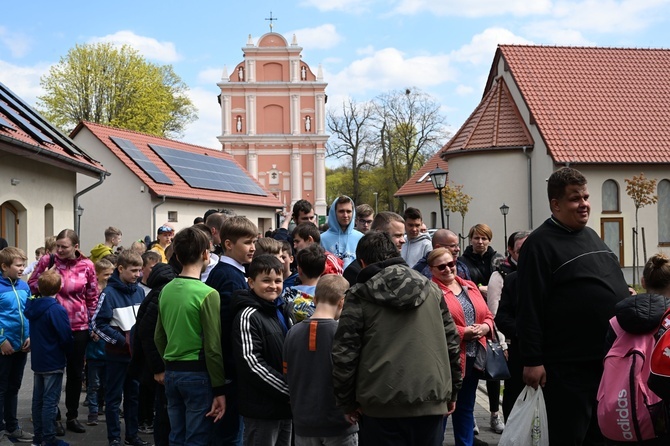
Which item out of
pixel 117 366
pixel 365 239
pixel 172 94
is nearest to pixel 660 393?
pixel 365 239

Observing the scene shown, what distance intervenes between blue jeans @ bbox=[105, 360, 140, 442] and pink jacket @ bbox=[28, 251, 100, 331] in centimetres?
88

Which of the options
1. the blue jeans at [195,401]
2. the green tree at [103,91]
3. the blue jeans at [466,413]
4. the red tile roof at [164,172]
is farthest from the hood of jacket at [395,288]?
the green tree at [103,91]

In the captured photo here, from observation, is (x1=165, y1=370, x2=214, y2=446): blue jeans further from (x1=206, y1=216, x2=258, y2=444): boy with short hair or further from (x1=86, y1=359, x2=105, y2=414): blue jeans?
(x1=86, y1=359, x2=105, y2=414): blue jeans

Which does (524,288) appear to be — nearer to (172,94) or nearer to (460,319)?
(460,319)

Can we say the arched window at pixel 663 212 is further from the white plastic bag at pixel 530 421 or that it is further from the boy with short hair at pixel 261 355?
the boy with short hair at pixel 261 355

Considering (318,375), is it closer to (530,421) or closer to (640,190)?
(530,421)

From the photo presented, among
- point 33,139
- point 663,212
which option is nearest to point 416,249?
point 33,139

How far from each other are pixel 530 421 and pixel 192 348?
231 centimetres

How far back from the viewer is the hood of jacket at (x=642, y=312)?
4.56 meters

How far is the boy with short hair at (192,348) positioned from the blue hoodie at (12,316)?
2692mm

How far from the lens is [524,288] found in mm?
5336

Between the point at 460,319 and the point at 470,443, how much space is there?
106 centimetres

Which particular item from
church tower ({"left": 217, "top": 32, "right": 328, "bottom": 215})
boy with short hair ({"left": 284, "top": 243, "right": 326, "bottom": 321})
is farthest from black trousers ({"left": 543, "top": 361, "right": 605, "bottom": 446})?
church tower ({"left": 217, "top": 32, "right": 328, "bottom": 215})

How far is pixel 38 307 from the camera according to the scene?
25.3 feet
